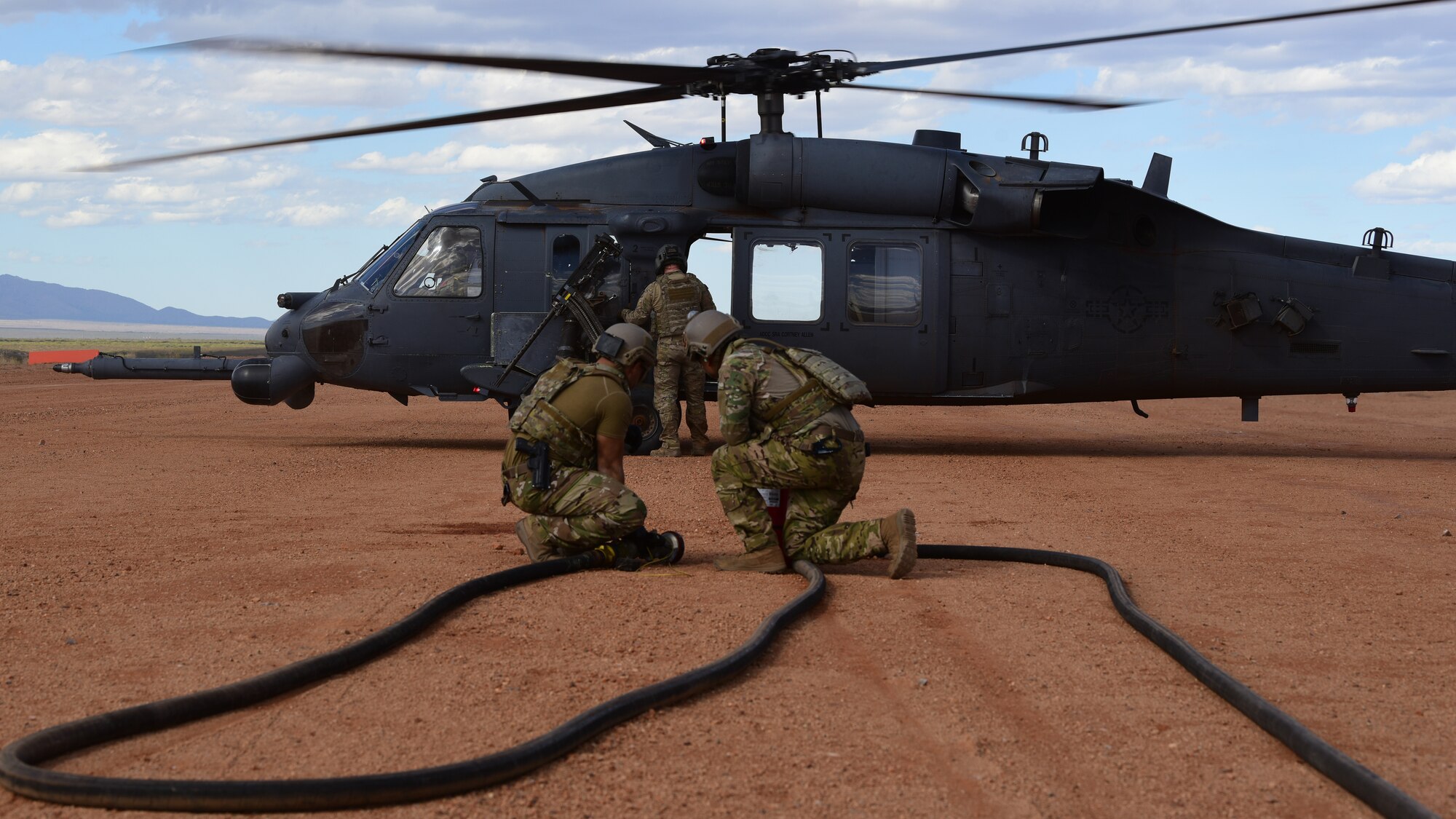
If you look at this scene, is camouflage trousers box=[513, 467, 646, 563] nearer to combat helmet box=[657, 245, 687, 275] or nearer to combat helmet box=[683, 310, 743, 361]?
combat helmet box=[683, 310, 743, 361]

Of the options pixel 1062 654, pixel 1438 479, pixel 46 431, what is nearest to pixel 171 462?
pixel 46 431

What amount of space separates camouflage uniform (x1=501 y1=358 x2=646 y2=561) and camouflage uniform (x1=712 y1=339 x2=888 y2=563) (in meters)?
0.53

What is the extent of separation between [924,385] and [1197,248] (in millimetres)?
2914

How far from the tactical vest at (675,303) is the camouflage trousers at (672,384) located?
117 millimetres

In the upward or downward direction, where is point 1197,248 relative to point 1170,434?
upward

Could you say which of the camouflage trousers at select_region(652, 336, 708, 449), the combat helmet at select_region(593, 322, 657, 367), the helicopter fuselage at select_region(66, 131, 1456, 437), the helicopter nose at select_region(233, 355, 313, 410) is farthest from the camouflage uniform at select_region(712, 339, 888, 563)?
the helicopter nose at select_region(233, 355, 313, 410)

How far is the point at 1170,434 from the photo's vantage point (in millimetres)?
16891

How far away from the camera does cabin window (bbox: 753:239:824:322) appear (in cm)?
1272

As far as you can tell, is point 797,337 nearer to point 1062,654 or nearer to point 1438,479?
point 1438,479

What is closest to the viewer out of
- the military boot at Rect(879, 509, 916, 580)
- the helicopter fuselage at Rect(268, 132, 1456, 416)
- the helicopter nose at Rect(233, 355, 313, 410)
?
the military boot at Rect(879, 509, 916, 580)

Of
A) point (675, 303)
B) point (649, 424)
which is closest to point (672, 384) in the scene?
point (649, 424)

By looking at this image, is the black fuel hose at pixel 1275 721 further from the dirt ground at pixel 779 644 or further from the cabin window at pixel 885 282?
the cabin window at pixel 885 282

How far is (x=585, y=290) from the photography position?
12602mm

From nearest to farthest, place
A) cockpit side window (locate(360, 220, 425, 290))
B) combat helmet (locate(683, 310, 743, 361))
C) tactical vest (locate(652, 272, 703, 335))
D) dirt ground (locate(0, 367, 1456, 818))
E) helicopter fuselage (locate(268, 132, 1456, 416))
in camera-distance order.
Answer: dirt ground (locate(0, 367, 1456, 818)) → combat helmet (locate(683, 310, 743, 361)) → tactical vest (locate(652, 272, 703, 335)) → helicopter fuselage (locate(268, 132, 1456, 416)) → cockpit side window (locate(360, 220, 425, 290))
